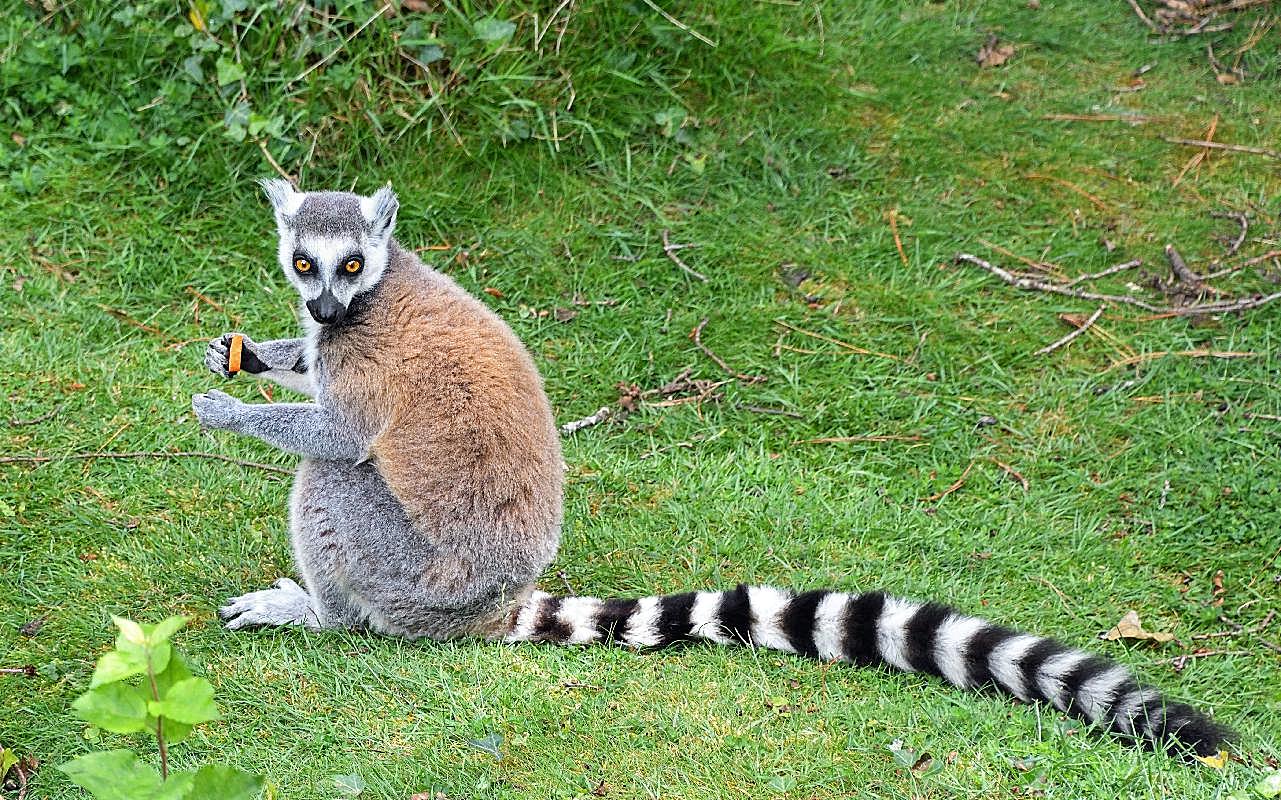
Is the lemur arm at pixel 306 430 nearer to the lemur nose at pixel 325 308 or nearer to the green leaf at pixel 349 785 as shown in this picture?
the lemur nose at pixel 325 308

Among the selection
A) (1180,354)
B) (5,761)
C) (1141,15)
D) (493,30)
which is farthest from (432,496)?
(1141,15)

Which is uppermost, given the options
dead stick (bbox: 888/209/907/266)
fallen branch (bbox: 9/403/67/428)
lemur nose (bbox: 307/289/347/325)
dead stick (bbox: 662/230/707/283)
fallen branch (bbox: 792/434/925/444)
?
lemur nose (bbox: 307/289/347/325)

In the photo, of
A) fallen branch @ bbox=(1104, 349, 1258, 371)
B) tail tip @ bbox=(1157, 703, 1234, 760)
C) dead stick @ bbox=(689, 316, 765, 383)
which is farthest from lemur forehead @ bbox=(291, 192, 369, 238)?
fallen branch @ bbox=(1104, 349, 1258, 371)

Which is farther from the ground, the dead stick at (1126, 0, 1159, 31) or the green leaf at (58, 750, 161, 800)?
the green leaf at (58, 750, 161, 800)

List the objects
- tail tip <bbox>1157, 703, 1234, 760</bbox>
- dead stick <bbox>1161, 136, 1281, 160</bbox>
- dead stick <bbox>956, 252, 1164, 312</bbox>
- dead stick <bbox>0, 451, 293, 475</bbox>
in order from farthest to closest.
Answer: dead stick <bbox>1161, 136, 1281, 160</bbox> < dead stick <bbox>956, 252, 1164, 312</bbox> < dead stick <bbox>0, 451, 293, 475</bbox> < tail tip <bbox>1157, 703, 1234, 760</bbox>

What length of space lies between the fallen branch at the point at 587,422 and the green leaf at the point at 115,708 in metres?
3.23

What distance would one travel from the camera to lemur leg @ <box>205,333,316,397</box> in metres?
4.18

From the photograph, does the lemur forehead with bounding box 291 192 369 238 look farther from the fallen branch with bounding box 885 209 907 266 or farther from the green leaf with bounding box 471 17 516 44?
the fallen branch with bounding box 885 209 907 266

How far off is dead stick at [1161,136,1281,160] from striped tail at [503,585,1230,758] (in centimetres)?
397

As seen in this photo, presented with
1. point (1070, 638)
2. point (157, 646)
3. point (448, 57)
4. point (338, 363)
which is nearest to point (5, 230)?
point (448, 57)

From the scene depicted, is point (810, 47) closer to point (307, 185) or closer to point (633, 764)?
point (307, 185)

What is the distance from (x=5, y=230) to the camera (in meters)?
5.77

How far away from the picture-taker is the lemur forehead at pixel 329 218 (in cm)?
394

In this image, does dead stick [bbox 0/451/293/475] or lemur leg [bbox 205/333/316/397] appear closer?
lemur leg [bbox 205/333/316/397]
